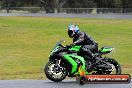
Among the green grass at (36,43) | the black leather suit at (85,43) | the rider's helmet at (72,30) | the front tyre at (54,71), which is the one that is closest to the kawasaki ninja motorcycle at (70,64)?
the front tyre at (54,71)

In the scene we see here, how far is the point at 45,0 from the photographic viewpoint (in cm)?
7919

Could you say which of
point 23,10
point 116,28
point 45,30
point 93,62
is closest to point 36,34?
point 45,30

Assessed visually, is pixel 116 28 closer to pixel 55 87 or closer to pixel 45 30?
pixel 45 30

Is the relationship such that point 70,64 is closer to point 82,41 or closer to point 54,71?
point 54,71

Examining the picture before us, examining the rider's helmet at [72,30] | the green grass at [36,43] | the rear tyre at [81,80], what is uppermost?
the rider's helmet at [72,30]

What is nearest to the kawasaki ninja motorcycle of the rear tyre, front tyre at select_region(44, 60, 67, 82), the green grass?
front tyre at select_region(44, 60, 67, 82)

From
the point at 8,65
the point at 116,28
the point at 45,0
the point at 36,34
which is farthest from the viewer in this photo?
the point at 45,0

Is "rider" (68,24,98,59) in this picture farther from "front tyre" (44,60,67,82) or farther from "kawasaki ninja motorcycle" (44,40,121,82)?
"front tyre" (44,60,67,82)

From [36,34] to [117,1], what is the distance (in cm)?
5039

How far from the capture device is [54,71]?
41.8ft

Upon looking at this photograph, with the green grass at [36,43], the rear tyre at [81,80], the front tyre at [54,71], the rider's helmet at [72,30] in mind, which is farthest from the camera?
the green grass at [36,43]

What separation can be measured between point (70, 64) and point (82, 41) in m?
0.78

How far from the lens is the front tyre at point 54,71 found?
12.7m

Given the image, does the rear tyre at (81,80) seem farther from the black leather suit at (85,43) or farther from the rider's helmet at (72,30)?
the rider's helmet at (72,30)
